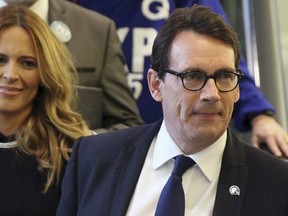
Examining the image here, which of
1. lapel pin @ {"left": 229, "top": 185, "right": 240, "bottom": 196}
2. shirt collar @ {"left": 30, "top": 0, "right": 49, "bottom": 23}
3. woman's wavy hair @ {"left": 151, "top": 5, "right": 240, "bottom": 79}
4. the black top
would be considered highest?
shirt collar @ {"left": 30, "top": 0, "right": 49, "bottom": 23}

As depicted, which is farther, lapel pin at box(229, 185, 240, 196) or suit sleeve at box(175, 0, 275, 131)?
suit sleeve at box(175, 0, 275, 131)

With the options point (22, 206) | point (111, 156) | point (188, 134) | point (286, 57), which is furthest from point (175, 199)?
point (286, 57)

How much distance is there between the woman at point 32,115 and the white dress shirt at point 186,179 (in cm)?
45

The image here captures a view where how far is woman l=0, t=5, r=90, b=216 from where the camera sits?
189 centimetres

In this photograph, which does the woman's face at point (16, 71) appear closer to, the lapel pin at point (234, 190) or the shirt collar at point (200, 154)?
the shirt collar at point (200, 154)

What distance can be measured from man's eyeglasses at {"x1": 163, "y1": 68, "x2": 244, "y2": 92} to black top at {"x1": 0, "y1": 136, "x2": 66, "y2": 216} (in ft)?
2.28

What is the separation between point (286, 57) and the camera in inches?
131

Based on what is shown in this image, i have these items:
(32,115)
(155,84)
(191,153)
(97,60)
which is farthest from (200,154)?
(97,60)

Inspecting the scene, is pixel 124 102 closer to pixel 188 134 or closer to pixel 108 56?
pixel 108 56

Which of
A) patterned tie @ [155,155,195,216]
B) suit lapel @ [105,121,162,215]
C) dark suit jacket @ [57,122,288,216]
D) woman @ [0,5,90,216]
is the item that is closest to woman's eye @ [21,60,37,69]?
woman @ [0,5,90,216]

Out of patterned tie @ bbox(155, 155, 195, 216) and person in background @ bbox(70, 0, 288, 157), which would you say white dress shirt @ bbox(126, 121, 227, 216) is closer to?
patterned tie @ bbox(155, 155, 195, 216)

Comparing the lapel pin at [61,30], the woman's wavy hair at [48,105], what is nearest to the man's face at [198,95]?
the woman's wavy hair at [48,105]

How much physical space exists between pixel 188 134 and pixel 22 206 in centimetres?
71

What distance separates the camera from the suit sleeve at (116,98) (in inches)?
88.7
